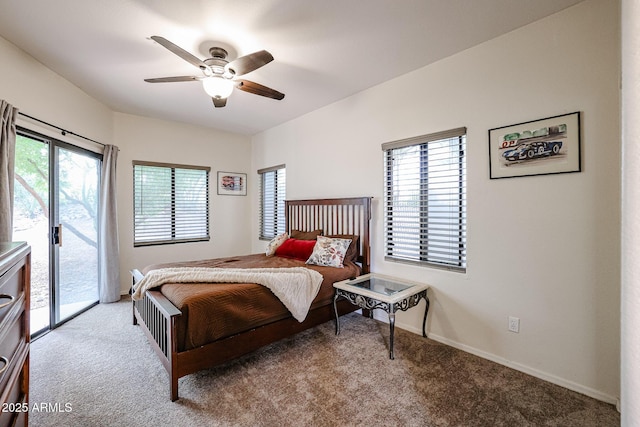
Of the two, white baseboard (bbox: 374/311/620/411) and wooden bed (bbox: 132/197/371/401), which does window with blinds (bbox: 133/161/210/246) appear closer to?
wooden bed (bbox: 132/197/371/401)

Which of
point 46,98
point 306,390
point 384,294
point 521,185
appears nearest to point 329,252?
point 384,294

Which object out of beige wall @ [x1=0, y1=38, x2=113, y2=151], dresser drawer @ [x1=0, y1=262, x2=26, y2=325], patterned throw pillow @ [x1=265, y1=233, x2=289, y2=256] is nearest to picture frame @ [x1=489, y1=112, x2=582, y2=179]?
patterned throw pillow @ [x1=265, y1=233, x2=289, y2=256]

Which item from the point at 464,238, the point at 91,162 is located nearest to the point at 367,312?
the point at 464,238

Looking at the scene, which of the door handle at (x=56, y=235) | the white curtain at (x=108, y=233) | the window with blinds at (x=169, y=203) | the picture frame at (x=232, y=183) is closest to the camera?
the door handle at (x=56, y=235)

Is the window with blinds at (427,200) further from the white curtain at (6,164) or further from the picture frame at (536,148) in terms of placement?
the white curtain at (6,164)

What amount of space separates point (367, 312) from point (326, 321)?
66 centimetres

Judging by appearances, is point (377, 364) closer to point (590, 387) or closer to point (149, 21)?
point (590, 387)

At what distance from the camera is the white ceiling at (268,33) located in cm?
197

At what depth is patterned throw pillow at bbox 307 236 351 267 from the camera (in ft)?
10.3

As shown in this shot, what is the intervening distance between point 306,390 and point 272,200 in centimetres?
349

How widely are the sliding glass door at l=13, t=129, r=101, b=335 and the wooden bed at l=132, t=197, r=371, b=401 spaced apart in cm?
93

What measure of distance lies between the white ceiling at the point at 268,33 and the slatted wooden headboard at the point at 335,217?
4.28 ft

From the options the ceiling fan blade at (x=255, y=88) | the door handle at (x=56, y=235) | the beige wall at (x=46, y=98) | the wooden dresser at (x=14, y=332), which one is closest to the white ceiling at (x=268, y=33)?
the beige wall at (x=46, y=98)

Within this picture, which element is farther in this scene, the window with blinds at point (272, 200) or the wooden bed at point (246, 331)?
the window with blinds at point (272, 200)
